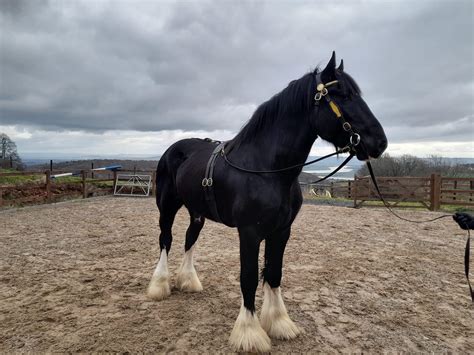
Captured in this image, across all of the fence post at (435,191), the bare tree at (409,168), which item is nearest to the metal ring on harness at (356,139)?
the fence post at (435,191)

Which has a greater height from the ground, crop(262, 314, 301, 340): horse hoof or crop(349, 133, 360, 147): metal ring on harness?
crop(349, 133, 360, 147): metal ring on harness

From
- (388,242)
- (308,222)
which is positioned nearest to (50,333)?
(388,242)

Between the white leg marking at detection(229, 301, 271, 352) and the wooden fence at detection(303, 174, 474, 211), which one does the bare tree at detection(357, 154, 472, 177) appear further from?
the white leg marking at detection(229, 301, 271, 352)

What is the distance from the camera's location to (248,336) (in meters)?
2.54

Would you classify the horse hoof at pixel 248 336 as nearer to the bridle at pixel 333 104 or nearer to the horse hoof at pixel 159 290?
the horse hoof at pixel 159 290

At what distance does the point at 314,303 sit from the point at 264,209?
1.72 meters

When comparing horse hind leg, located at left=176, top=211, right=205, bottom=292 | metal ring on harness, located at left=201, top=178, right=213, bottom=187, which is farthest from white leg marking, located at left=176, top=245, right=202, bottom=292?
metal ring on harness, located at left=201, top=178, right=213, bottom=187

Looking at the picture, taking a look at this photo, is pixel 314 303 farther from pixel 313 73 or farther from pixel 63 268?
pixel 63 268

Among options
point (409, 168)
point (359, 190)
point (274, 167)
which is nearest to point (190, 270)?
point (274, 167)

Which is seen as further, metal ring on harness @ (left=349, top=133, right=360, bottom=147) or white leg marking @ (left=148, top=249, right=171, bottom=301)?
white leg marking @ (left=148, top=249, right=171, bottom=301)

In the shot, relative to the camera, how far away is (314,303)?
3455 mm

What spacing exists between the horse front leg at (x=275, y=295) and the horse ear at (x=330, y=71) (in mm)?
1394

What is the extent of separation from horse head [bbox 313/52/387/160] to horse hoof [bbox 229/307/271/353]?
5.52ft

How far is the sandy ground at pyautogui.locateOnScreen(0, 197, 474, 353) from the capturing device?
269cm
